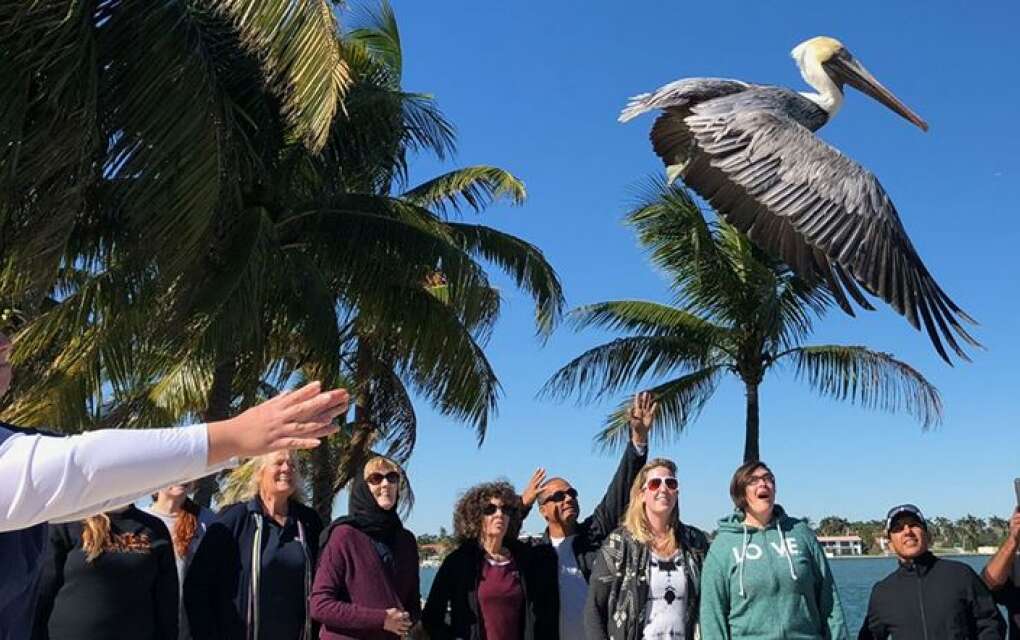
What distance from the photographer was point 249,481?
42.0ft

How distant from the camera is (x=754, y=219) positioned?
6266 millimetres

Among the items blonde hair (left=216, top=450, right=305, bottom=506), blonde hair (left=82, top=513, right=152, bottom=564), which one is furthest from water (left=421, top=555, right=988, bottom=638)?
blonde hair (left=82, top=513, right=152, bottom=564)

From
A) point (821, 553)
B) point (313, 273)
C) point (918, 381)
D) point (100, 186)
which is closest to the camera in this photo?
point (821, 553)

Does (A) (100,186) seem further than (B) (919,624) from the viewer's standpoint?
Yes

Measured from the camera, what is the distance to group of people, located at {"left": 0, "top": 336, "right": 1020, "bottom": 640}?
4930 millimetres

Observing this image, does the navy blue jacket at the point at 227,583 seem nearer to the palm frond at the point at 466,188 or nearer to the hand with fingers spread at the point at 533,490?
the hand with fingers spread at the point at 533,490

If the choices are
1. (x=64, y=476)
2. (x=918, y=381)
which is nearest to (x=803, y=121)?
(x=64, y=476)

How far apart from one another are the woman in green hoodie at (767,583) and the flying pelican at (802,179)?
4.12 ft

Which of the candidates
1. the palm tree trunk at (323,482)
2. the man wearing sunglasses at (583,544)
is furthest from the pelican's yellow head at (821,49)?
the palm tree trunk at (323,482)

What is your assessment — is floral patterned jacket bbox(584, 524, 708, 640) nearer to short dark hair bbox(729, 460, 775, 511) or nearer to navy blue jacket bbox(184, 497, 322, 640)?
short dark hair bbox(729, 460, 775, 511)

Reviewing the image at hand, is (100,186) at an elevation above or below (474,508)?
above

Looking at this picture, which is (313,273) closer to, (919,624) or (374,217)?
(374,217)

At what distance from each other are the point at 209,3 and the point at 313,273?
135 inches

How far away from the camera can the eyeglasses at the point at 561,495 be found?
621 cm
